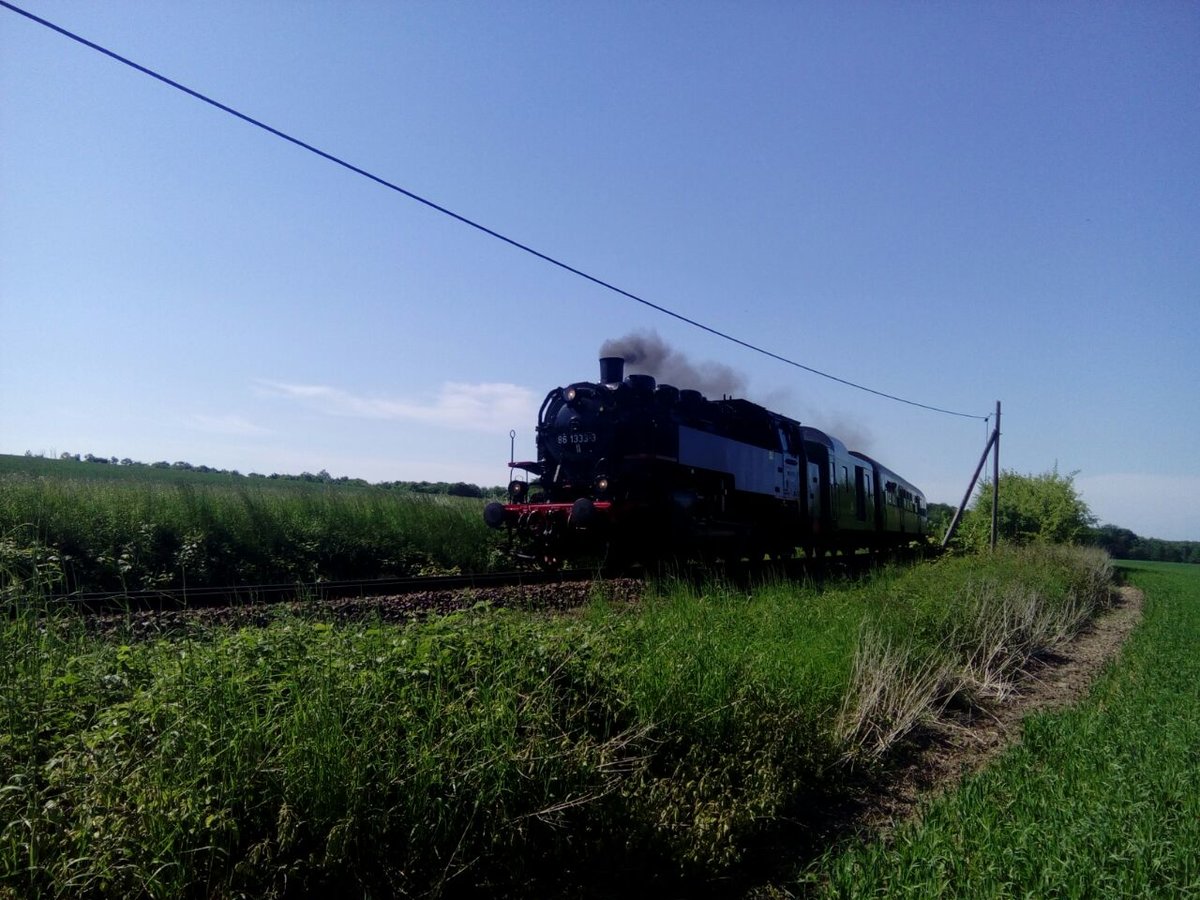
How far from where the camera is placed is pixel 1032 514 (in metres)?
32.5

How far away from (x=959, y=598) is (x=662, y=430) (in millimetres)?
5094

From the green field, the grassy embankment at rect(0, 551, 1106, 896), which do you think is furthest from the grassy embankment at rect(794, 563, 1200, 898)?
the grassy embankment at rect(0, 551, 1106, 896)

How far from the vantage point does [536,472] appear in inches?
556

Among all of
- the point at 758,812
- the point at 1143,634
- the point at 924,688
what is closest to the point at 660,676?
the point at 758,812

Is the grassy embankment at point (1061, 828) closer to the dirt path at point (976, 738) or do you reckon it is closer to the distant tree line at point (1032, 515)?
the dirt path at point (976, 738)

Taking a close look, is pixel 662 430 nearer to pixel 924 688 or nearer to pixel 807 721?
pixel 924 688

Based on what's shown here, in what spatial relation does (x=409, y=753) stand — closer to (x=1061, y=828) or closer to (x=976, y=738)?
(x=1061, y=828)

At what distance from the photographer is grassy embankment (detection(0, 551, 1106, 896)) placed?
10.4ft

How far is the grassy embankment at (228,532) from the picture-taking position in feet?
38.7

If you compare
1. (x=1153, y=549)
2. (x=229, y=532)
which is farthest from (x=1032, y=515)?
(x=1153, y=549)

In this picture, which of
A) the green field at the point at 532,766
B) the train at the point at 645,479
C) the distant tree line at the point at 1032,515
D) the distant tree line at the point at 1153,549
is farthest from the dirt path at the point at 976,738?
the distant tree line at the point at 1153,549

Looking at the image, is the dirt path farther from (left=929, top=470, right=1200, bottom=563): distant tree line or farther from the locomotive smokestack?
(left=929, top=470, right=1200, bottom=563): distant tree line

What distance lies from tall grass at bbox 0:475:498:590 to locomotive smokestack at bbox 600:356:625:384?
225 inches

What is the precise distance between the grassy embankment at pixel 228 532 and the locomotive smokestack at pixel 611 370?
5.71 m
